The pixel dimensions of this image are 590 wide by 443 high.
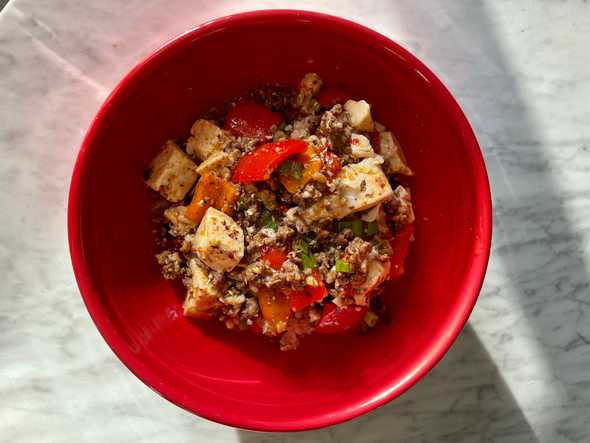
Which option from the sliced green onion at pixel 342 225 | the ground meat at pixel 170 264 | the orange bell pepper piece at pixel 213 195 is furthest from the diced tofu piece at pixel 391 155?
the ground meat at pixel 170 264

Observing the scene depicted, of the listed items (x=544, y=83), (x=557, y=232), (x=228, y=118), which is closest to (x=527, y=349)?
(x=557, y=232)

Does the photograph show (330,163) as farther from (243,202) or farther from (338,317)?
(338,317)

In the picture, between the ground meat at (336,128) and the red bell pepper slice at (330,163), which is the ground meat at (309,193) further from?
the ground meat at (336,128)

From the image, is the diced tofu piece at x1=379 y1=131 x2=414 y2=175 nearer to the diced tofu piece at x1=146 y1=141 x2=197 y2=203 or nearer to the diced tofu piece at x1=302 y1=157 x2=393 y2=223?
the diced tofu piece at x1=302 y1=157 x2=393 y2=223

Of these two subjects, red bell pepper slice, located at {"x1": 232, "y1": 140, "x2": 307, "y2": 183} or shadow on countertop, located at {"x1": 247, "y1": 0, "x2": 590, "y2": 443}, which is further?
shadow on countertop, located at {"x1": 247, "y1": 0, "x2": 590, "y2": 443}

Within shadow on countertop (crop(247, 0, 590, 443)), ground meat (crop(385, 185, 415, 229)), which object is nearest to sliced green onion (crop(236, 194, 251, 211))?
ground meat (crop(385, 185, 415, 229))

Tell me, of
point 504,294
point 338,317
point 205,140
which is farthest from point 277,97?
point 504,294

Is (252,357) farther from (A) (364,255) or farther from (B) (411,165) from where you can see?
(B) (411,165)
